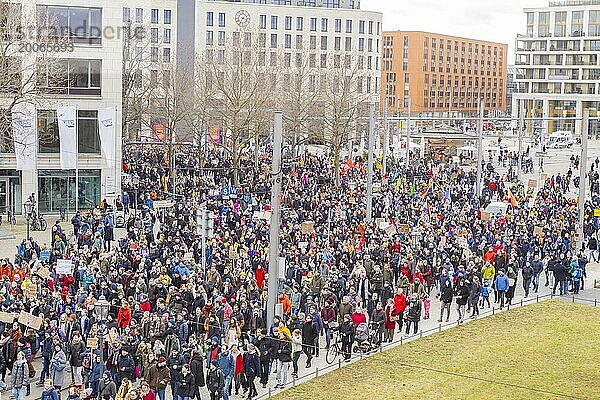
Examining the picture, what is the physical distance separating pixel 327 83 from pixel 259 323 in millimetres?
46460

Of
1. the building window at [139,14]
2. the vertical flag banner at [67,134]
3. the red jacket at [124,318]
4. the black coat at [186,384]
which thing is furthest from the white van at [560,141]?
the black coat at [186,384]

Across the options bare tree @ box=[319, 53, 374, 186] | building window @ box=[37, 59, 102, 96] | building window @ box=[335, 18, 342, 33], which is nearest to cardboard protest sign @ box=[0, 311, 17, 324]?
building window @ box=[37, 59, 102, 96]

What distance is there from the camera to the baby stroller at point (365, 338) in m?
21.8

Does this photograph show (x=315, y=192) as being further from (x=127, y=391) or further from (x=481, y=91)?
(x=481, y=91)

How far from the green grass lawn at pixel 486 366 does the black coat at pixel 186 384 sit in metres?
2.35

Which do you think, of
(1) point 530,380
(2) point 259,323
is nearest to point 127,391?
(2) point 259,323

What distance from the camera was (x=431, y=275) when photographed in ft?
89.7

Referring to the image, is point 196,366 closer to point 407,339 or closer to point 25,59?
point 407,339

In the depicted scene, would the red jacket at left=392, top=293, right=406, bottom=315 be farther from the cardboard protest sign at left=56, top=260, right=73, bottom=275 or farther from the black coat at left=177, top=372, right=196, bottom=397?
the cardboard protest sign at left=56, top=260, right=73, bottom=275

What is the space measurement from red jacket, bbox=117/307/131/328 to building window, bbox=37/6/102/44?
91.8 ft

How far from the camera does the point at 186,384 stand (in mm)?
17719

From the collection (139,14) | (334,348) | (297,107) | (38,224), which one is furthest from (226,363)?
(139,14)

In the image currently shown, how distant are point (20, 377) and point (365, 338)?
8094 mm

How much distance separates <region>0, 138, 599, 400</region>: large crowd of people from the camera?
18.8m
